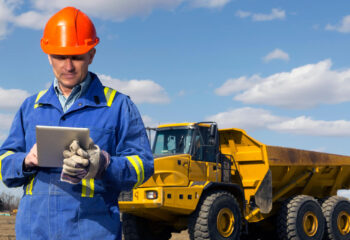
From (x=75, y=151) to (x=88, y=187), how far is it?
30 centimetres

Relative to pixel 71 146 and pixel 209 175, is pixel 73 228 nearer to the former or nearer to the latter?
pixel 71 146

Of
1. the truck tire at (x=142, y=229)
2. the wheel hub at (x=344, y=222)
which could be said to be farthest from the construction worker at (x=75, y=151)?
the wheel hub at (x=344, y=222)

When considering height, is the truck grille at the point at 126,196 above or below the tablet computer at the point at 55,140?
below

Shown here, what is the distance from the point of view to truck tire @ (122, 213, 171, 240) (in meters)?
10.9

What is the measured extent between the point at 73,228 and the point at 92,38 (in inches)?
40.5

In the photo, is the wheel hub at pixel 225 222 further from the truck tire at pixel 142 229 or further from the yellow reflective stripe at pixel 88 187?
the yellow reflective stripe at pixel 88 187

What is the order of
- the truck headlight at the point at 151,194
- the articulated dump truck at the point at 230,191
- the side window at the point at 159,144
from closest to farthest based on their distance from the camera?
the truck headlight at the point at 151,194 → the articulated dump truck at the point at 230,191 → the side window at the point at 159,144

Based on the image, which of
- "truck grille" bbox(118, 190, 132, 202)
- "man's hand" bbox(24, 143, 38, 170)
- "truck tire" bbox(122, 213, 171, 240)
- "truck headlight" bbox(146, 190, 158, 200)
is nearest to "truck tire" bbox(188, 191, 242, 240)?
"truck headlight" bbox(146, 190, 158, 200)

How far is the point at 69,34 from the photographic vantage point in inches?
109

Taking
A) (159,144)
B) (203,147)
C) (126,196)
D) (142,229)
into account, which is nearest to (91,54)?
(126,196)

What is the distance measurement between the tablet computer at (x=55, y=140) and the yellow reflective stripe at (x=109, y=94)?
0.42 meters

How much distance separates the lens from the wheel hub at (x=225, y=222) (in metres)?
9.93

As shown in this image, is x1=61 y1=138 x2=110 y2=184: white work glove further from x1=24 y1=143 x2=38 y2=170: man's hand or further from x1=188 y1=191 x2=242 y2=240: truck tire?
x1=188 y1=191 x2=242 y2=240: truck tire

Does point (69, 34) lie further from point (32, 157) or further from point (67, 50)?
point (32, 157)
